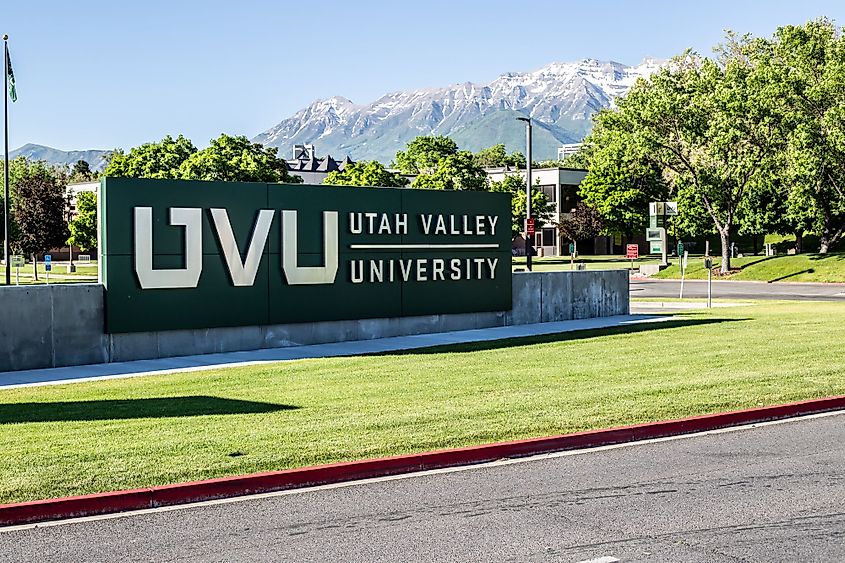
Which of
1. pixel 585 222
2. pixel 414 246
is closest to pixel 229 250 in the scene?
pixel 414 246

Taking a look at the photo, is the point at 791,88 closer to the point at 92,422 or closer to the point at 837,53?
the point at 837,53

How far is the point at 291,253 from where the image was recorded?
74.1ft

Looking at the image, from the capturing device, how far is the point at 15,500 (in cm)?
897

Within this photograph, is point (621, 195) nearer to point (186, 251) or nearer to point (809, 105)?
point (809, 105)

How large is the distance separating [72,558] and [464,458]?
4.36 meters

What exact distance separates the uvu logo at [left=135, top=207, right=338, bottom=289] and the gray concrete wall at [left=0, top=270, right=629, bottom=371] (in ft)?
3.24

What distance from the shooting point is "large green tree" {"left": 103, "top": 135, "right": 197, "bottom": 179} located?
91188 millimetres

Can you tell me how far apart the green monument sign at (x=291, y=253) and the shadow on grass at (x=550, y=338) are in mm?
2664

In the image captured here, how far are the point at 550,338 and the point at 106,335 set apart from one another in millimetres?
9320

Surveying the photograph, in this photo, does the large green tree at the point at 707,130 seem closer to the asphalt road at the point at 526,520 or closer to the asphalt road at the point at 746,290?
the asphalt road at the point at 746,290

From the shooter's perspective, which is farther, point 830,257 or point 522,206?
point 522,206

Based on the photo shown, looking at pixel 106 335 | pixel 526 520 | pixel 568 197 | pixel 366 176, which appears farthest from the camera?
pixel 568 197

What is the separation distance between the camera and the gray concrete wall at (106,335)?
19.3 meters

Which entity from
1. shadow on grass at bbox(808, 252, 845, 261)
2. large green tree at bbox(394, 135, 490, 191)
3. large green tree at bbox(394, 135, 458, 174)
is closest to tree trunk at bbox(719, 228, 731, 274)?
shadow on grass at bbox(808, 252, 845, 261)
